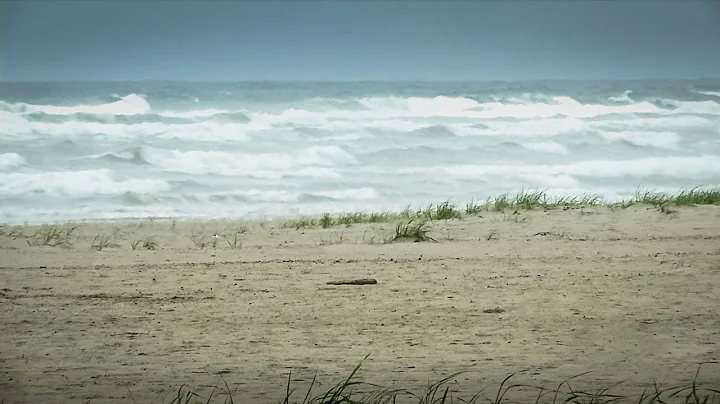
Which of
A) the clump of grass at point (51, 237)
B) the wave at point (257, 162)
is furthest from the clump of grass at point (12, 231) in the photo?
the wave at point (257, 162)

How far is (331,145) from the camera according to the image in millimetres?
9148

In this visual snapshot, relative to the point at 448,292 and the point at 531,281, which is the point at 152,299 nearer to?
the point at 448,292

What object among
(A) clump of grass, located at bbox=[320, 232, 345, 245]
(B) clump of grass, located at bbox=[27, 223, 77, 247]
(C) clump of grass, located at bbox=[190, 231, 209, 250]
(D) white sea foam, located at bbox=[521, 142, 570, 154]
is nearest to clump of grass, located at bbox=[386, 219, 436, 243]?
(A) clump of grass, located at bbox=[320, 232, 345, 245]

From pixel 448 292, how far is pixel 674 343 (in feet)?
2.94

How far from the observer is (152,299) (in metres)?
2.97

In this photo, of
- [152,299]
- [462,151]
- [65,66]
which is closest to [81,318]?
[152,299]

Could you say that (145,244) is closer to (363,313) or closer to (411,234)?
(411,234)

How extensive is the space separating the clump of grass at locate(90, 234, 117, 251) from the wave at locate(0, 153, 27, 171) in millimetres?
2955

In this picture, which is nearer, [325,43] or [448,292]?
[448,292]

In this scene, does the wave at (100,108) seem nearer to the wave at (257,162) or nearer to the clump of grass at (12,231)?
the wave at (257,162)

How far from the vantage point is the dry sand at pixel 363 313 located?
87.7 inches

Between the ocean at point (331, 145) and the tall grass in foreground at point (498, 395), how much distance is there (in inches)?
122

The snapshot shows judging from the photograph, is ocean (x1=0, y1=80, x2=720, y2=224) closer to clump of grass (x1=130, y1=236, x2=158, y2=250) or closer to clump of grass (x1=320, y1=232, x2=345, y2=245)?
clump of grass (x1=130, y1=236, x2=158, y2=250)

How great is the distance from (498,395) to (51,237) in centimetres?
298
